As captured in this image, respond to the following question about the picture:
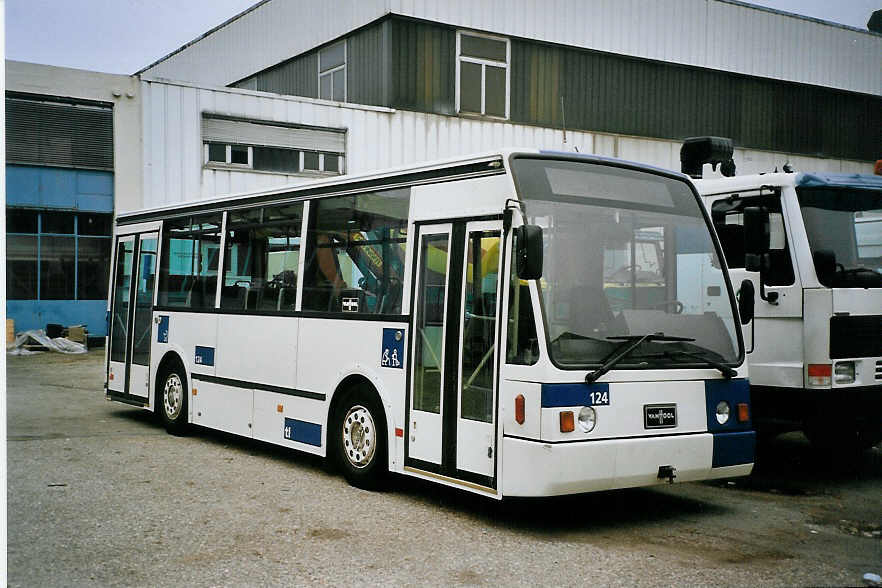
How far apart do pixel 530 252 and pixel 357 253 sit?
2.81 meters

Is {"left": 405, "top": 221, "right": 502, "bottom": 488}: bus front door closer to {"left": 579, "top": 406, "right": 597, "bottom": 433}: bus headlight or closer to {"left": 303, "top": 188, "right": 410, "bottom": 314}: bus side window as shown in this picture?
{"left": 303, "top": 188, "right": 410, "bottom": 314}: bus side window

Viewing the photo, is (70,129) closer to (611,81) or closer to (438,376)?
(611,81)

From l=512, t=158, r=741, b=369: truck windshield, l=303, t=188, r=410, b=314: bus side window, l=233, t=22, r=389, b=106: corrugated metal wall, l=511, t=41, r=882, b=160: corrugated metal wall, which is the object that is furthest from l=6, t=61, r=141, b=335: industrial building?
l=512, t=158, r=741, b=369: truck windshield

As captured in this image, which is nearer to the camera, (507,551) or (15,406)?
(507,551)

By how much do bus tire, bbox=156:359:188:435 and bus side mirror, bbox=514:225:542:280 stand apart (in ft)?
21.5

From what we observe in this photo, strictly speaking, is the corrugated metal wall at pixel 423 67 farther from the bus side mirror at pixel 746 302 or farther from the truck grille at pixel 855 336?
the bus side mirror at pixel 746 302

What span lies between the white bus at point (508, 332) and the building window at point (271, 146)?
569 inches

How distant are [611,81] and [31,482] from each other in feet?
73.6

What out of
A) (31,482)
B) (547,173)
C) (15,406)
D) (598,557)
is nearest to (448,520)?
(598,557)

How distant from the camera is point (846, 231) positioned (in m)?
9.38

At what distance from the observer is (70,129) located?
25047 millimetres

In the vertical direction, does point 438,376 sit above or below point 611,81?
below

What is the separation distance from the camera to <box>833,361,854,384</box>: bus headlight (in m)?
8.95

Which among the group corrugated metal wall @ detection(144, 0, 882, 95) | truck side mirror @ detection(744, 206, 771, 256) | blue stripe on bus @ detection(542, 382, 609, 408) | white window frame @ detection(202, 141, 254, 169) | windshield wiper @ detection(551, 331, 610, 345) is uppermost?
corrugated metal wall @ detection(144, 0, 882, 95)
